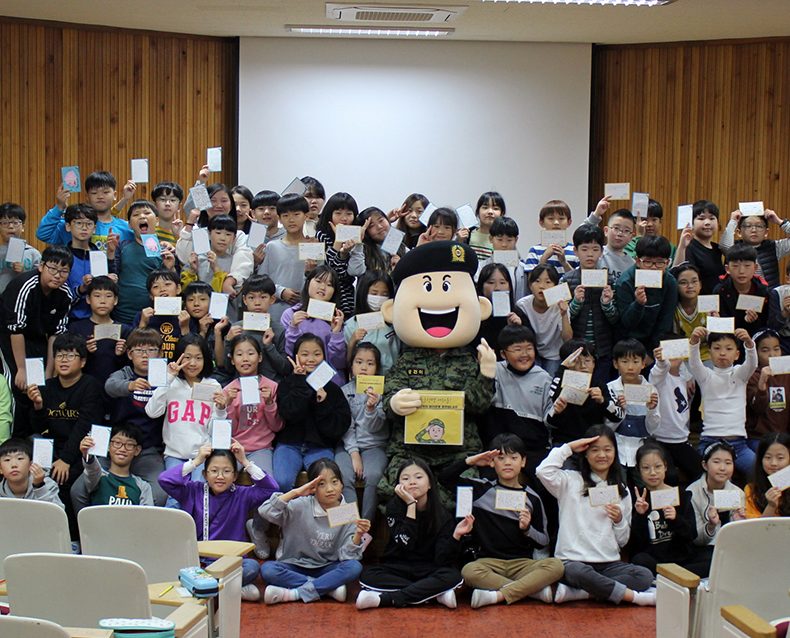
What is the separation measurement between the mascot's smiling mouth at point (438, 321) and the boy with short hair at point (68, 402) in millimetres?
1877

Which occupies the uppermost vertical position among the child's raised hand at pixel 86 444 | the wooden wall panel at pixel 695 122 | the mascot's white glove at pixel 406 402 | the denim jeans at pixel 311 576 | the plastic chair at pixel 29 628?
the wooden wall panel at pixel 695 122

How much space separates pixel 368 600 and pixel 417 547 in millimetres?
360

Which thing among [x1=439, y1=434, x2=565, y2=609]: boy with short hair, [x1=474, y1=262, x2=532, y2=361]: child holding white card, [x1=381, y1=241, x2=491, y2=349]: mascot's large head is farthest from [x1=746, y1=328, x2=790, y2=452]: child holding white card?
[x1=381, y1=241, x2=491, y2=349]: mascot's large head

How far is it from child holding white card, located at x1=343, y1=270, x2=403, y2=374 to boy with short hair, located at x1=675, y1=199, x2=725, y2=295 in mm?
1979

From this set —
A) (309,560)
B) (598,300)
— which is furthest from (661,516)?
(309,560)

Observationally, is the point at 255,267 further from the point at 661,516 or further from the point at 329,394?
the point at 661,516

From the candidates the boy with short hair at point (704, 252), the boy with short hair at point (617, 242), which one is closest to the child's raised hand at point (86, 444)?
the boy with short hair at point (617, 242)

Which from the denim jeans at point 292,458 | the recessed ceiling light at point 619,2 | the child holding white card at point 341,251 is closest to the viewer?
the denim jeans at point 292,458

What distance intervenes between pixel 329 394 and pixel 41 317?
71.0 inches

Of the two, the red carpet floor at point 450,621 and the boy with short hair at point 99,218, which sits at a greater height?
the boy with short hair at point 99,218

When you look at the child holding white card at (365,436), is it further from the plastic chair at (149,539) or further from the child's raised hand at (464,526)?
the plastic chair at (149,539)

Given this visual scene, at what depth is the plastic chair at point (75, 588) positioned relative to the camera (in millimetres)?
2168

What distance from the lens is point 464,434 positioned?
4.26m

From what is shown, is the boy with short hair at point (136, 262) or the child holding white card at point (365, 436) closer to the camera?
the child holding white card at point (365, 436)
